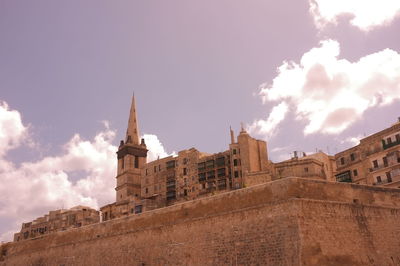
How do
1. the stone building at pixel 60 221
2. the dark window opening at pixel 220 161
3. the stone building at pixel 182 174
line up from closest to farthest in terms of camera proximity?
1. the stone building at pixel 182 174
2. the dark window opening at pixel 220 161
3. the stone building at pixel 60 221

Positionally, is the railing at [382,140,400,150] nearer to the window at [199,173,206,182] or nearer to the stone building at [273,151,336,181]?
the stone building at [273,151,336,181]

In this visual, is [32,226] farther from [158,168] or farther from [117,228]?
[117,228]

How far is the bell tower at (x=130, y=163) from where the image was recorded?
5275 centimetres

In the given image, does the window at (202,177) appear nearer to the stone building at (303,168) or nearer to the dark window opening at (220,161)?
the dark window opening at (220,161)

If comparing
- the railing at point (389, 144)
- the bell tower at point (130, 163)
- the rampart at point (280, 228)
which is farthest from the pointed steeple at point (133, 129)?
the rampart at point (280, 228)

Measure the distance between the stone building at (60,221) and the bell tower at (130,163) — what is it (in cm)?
862

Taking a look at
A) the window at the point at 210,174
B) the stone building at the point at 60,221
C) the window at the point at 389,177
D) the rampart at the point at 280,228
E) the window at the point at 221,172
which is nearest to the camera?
the rampart at the point at 280,228

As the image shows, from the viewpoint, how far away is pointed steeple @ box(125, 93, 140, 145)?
193ft

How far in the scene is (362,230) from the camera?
15477mm

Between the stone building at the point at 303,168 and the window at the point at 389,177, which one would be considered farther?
the stone building at the point at 303,168

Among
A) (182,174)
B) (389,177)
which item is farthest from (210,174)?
(389,177)

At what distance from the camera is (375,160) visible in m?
34.2

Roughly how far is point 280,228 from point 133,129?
47945mm

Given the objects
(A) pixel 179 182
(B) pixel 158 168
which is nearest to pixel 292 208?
(A) pixel 179 182
